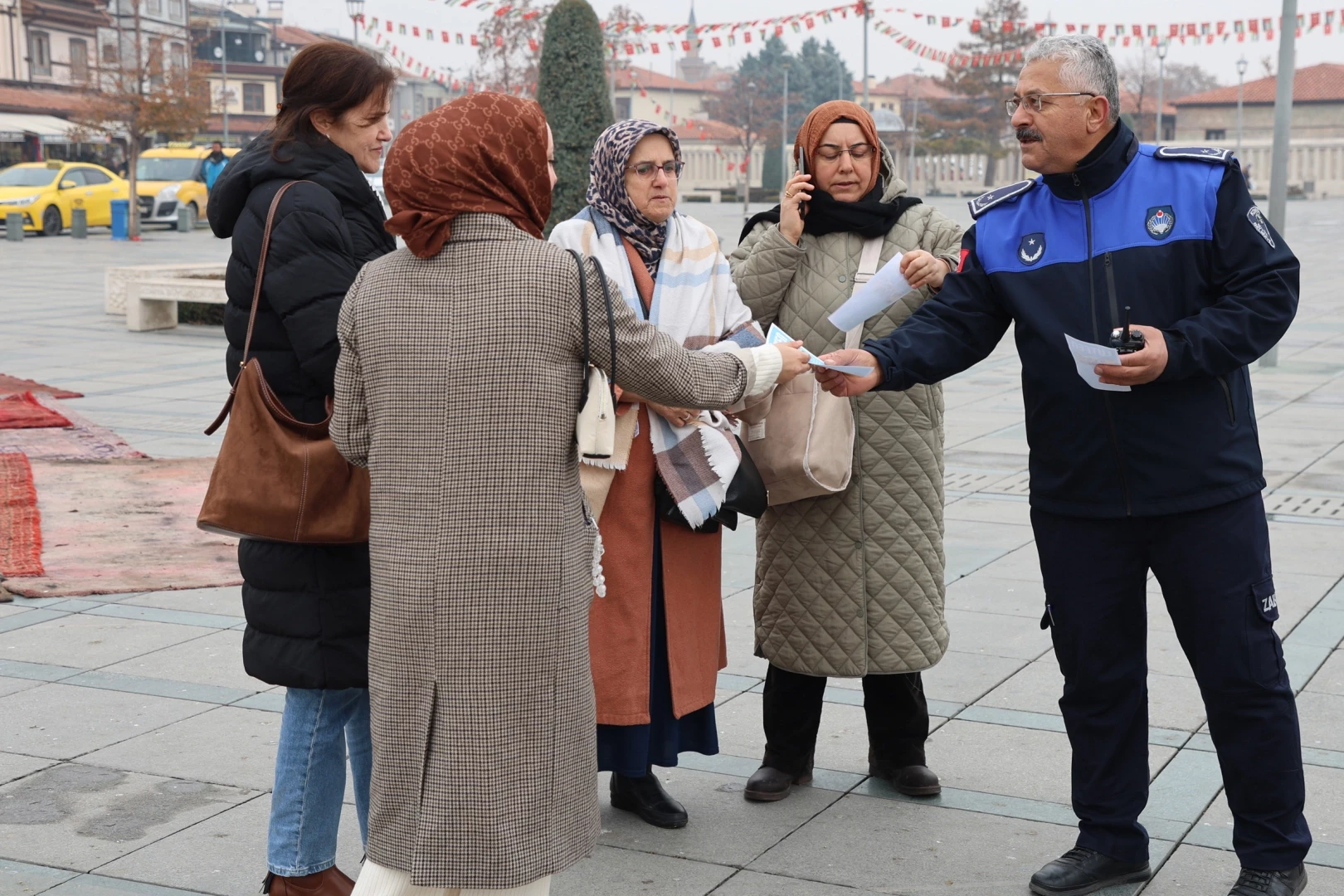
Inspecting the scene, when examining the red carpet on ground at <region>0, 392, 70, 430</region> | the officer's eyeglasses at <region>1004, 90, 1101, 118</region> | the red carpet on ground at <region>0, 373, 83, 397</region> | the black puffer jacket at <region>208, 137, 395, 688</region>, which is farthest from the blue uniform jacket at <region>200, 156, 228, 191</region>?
the officer's eyeglasses at <region>1004, 90, 1101, 118</region>

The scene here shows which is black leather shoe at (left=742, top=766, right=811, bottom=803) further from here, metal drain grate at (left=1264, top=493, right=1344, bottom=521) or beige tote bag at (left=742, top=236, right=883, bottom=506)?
metal drain grate at (left=1264, top=493, right=1344, bottom=521)

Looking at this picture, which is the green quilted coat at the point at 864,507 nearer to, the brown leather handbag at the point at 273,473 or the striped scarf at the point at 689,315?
the striped scarf at the point at 689,315

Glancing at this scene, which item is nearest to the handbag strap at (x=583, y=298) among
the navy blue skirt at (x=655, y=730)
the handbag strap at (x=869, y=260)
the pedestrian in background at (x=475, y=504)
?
the pedestrian in background at (x=475, y=504)

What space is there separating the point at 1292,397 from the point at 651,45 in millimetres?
24492

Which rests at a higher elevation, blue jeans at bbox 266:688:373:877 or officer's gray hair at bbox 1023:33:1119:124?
officer's gray hair at bbox 1023:33:1119:124

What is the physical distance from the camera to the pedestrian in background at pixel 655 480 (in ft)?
11.7

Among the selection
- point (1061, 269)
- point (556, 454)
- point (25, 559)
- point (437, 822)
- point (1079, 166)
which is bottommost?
point (25, 559)

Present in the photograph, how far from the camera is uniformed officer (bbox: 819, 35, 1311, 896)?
3158mm

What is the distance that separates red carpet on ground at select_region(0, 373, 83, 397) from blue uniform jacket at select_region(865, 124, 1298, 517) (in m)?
9.36

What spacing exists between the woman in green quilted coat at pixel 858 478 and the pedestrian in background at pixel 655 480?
0.82 ft

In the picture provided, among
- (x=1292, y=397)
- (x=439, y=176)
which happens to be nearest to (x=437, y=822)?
(x=439, y=176)

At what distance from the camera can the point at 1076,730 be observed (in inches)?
138


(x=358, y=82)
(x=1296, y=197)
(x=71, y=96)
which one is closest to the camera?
(x=358, y=82)

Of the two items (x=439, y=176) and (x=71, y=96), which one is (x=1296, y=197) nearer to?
(x=71, y=96)
